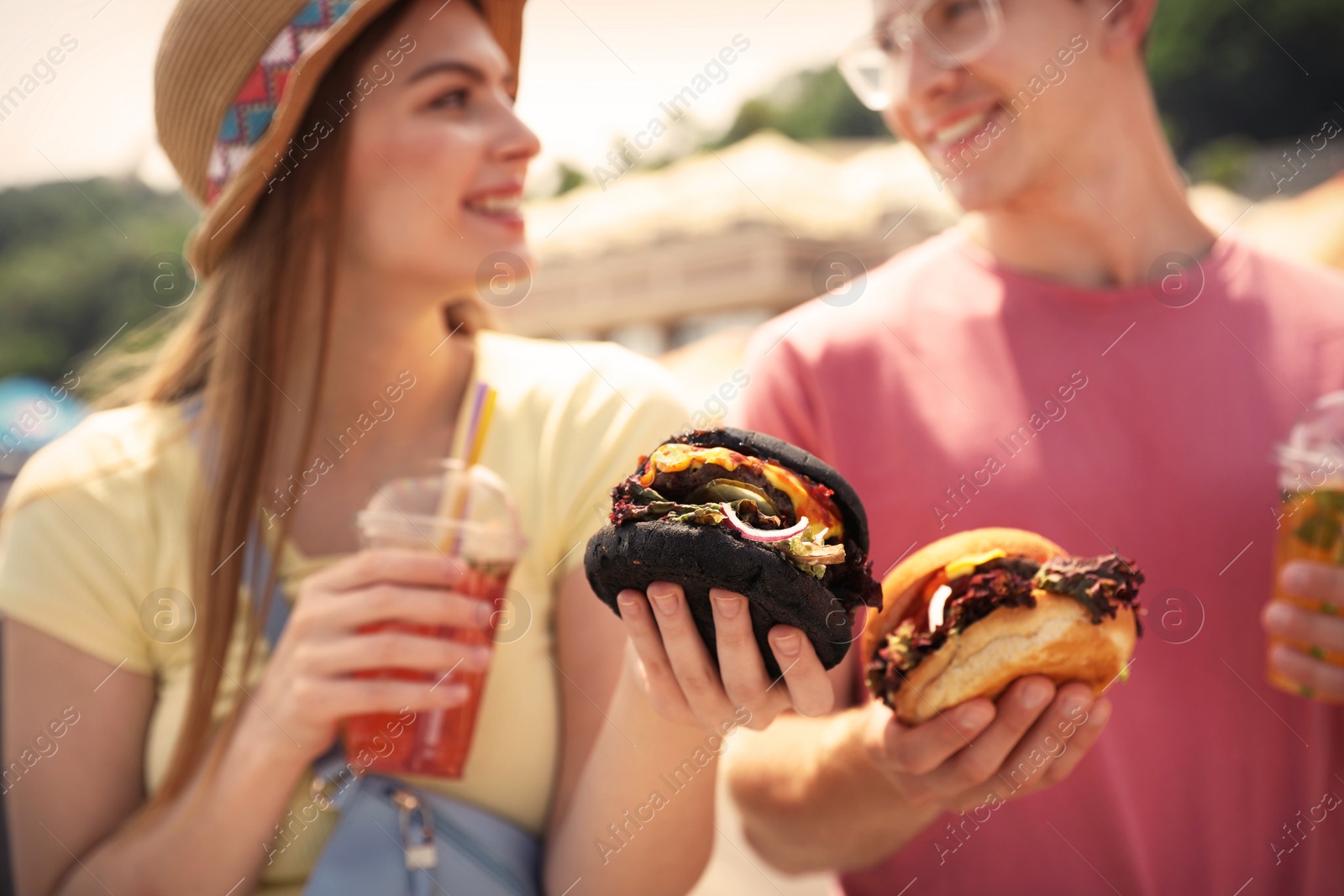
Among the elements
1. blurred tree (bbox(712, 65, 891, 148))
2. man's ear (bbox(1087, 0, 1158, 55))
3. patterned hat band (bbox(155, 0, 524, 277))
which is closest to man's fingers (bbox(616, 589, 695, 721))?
patterned hat band (bbox(155, 0, 524, 277))

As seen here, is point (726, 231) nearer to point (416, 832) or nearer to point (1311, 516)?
point (1311, 516)

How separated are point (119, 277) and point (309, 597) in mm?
57252

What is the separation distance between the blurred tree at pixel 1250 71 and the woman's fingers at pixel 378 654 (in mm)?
38193

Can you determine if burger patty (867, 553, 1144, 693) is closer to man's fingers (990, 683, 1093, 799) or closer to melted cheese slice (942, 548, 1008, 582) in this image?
melted cheese slice (942, 548, 1008, 582)

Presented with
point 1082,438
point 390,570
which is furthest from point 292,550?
point 1082,438

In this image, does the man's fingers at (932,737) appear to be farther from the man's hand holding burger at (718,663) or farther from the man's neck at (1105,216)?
the man's neck at (1105,216)

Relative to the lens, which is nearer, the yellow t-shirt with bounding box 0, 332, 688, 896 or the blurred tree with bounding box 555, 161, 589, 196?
the yellow t-shirt with bounding box 0, 332, 688, 896

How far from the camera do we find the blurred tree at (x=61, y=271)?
1930 inches

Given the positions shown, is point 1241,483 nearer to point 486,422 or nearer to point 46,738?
point 486,422

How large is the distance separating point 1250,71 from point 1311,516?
4189cm

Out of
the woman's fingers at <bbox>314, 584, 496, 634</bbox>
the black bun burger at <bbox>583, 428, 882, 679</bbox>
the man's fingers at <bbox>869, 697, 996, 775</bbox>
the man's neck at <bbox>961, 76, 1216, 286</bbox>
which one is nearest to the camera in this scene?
the black bun burger at <bbox>583, 428, 882, 679</bbox>

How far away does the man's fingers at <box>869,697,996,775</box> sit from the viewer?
5.28 ft

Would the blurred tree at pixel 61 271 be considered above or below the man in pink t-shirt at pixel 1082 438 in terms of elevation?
below

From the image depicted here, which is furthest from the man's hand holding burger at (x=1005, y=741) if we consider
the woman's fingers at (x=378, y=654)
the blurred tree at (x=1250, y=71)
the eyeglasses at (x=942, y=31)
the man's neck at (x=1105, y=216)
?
the blurred tree at (x=1250, y=71)
